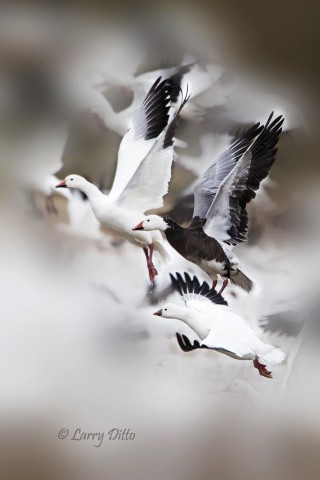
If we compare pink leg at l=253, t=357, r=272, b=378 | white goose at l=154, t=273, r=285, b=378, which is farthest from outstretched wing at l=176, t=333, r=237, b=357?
pink leg at l=253, t=357, r=272, b=378

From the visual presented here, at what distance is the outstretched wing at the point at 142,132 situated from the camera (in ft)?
6.81

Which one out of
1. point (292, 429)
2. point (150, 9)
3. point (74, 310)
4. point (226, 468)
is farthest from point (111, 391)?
point (150, 9)

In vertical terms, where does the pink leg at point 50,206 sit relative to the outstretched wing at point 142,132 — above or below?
below

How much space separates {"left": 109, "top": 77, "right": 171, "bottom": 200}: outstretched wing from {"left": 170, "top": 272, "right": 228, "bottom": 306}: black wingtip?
0.89ft

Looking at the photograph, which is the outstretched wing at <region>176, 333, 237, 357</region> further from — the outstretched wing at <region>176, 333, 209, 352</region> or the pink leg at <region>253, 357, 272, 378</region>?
the pink leg at <region>253, 357, 272, 378</region>

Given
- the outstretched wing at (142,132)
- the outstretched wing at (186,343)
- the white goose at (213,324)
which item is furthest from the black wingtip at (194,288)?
the outstretched wing at (142,132)

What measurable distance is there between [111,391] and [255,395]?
0.39 metres

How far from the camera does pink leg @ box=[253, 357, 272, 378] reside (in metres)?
2.14

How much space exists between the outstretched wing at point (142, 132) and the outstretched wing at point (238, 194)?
0.23 meters

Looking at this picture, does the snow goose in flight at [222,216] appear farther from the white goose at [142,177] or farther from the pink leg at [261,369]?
the pink leg at [261,369]

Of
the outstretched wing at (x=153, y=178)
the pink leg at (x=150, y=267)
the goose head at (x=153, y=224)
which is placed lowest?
the pink leg at (x=150, y=267)

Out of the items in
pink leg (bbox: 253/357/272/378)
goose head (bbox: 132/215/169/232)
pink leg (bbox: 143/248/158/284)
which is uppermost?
goose head (bbox: 132/215/169/232)

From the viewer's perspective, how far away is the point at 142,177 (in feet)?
6.81

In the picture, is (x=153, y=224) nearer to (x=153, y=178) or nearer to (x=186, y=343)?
(x=153, y=178)
